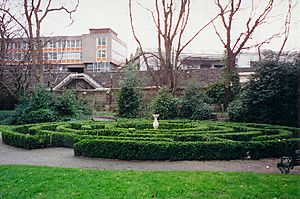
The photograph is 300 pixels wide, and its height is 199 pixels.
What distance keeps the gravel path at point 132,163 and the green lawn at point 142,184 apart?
3.70 ft

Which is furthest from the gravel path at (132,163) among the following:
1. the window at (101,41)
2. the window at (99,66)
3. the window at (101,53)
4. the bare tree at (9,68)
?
the window at (101,41)

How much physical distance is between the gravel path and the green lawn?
113 centimetres

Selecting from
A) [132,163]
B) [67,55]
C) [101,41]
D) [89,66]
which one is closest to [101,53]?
[101,41]

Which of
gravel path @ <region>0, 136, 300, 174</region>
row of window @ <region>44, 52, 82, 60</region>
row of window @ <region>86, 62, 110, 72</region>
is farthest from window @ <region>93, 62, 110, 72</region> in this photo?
gravel path @ <region>0, 136, 300, 174</region>

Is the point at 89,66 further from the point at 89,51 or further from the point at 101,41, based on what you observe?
the point at 101,41

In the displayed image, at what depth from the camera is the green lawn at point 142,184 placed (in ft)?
20.7

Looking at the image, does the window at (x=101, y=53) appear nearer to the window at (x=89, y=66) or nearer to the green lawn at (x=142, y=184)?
the window at (x=89, y=66)

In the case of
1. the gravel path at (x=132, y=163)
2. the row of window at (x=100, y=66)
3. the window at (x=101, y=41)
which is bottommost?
the gravel path at (x=132, y=163)

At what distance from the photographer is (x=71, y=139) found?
1314 cm

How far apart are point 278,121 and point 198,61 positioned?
102ft

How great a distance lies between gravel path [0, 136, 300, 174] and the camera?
9.03m

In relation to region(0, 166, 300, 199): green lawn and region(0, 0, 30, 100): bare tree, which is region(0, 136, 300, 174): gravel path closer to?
region(0, 166, 300, 199): green lawn

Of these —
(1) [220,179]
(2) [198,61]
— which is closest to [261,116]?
(1) [220,179]

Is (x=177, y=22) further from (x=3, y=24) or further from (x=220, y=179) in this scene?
(x=220, y=179)
